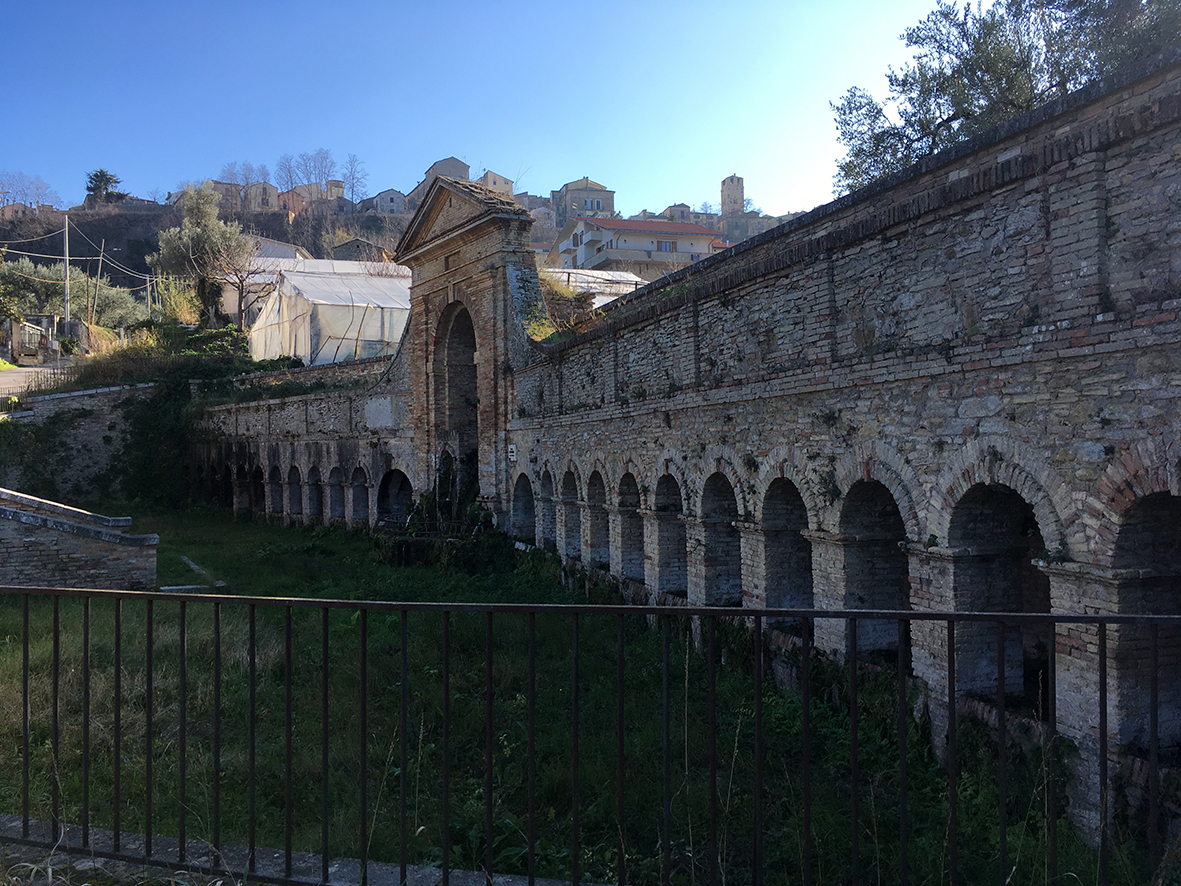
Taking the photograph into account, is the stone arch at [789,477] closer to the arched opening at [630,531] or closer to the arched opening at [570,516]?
the arched opening at [630,531]

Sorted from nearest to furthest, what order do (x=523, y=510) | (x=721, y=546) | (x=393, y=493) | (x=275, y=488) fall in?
(x=721, y=546), (x=523, y=510), (x=393, y=493), (x=275, y=488)

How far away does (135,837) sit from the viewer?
4.06m

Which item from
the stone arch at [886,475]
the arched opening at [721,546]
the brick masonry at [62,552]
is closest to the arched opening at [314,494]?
the brick masonry at [62,552]

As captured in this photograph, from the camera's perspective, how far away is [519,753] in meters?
7.35

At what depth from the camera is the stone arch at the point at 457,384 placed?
20.0m

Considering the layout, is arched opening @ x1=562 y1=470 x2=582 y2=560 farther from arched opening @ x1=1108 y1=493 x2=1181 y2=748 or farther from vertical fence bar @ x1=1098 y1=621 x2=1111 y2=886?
vertical fence bar @ x1=1098 y1=621 x2=1111 y2=886

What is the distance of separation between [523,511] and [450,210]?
7.18 m

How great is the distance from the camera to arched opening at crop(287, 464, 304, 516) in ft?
85.6

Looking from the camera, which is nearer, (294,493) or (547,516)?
(547,516)

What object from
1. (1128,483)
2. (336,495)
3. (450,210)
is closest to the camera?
(1128,483)

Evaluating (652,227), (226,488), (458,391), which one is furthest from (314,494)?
(652,227)

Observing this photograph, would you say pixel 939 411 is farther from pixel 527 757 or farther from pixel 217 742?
pixel 217 742

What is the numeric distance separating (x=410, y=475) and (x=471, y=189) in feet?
23.5

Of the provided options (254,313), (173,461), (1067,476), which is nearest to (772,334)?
(1067,476)
